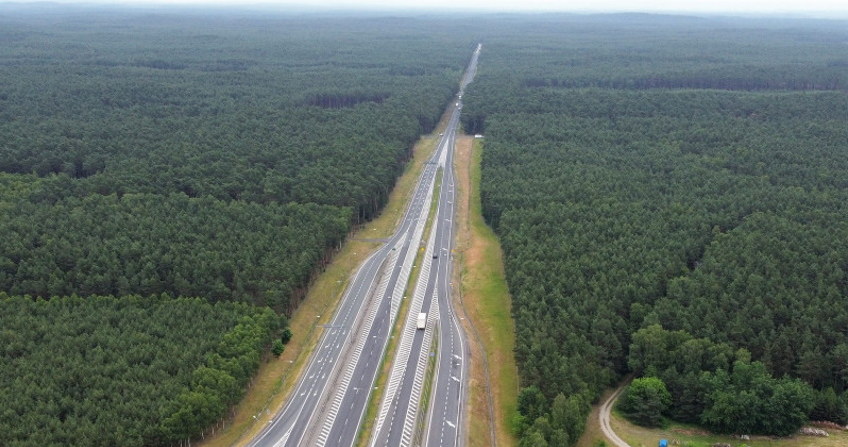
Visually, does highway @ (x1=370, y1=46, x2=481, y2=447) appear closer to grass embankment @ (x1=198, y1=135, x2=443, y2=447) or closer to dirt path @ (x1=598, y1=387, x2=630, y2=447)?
grass embankment @ (x1=198, y1=135, x2=443, y2=447)

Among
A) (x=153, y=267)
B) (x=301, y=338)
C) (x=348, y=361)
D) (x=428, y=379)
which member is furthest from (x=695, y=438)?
(x=153, y=267)

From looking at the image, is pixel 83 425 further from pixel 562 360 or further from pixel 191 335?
pixel 562 360

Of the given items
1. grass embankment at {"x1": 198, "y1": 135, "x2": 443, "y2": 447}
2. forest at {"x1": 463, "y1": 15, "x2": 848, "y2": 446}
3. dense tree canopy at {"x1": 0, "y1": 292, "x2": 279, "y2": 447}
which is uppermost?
forest at {"x1": 463, "y1": 15, "x2": 848, "y2": 446}

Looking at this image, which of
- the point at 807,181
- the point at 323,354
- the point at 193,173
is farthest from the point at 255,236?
the point at 807,181

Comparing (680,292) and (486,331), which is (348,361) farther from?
(680,292)

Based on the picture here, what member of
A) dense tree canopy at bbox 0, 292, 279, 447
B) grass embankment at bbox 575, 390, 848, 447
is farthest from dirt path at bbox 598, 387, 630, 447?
dense tree canopy at bbox 0, 292, 279, 447

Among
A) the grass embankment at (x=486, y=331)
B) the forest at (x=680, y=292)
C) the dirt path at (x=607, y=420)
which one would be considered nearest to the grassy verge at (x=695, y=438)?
the dirt path at (x=607, y=420)
